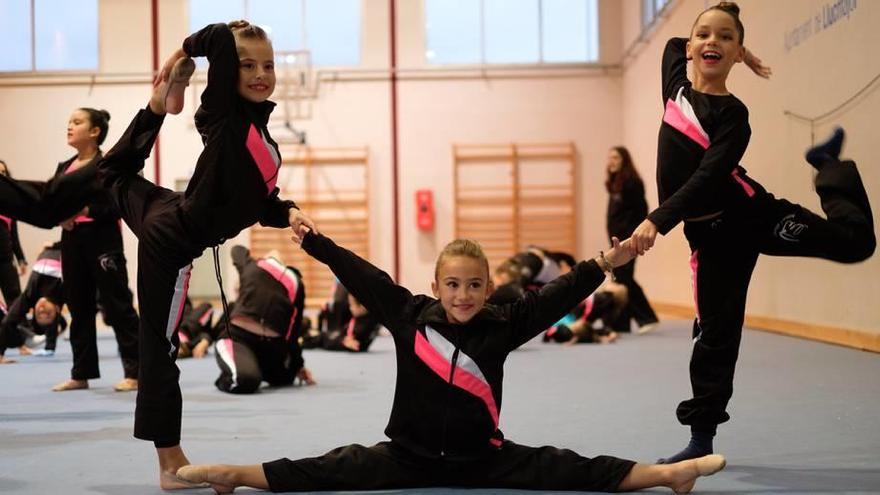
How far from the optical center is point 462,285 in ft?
8.22

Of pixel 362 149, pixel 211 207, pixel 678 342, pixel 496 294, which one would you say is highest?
pixel 362 149

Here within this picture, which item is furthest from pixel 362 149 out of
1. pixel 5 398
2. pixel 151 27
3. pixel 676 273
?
pixel 5 398

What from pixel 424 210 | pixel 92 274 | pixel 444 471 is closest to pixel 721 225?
pixel 444 471

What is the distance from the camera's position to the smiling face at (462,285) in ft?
8.22

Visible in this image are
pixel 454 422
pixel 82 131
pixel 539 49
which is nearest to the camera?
pixel 454 422

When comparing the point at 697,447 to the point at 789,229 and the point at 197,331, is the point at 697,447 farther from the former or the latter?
the point at 197,331

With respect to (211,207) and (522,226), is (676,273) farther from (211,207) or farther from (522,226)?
(211,207)

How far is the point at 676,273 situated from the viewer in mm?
10688

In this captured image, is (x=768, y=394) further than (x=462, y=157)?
No

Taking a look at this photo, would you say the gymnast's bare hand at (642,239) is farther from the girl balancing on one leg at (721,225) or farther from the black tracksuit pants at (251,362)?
the black tracksuit pants at (251,362)

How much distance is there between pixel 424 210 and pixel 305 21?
327cm

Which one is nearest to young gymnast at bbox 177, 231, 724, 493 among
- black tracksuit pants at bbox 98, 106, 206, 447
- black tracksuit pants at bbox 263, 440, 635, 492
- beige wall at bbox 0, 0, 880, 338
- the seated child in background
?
black tracksuit pants at bbox 263, 440, 635, 492

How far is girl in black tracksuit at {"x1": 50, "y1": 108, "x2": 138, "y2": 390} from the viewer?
459 cm

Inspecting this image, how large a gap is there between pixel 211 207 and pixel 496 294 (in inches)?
164
